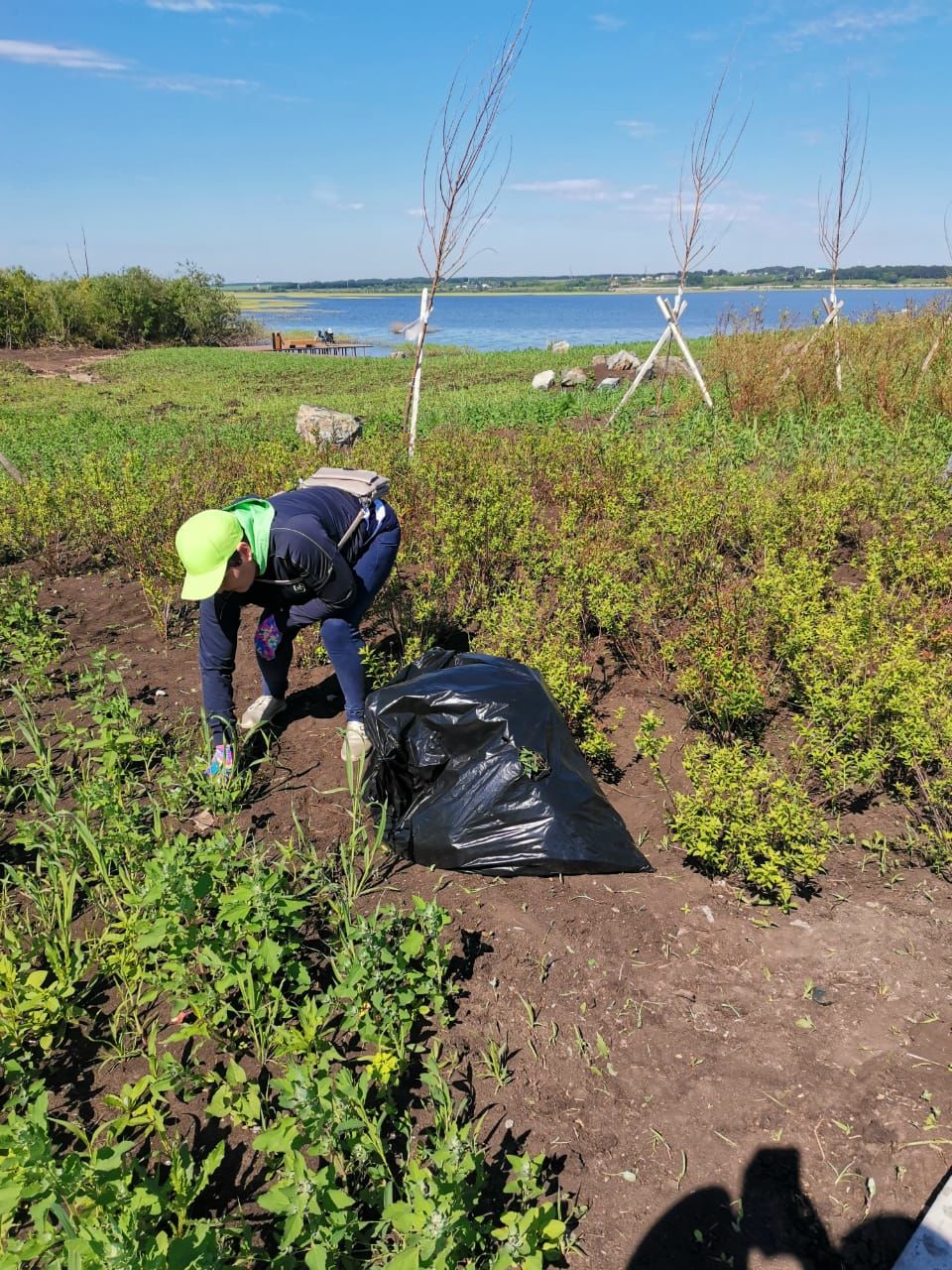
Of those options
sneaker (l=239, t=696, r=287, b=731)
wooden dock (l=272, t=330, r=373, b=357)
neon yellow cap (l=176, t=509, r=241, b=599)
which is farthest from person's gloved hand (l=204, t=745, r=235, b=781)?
wooden dock (l=272, t=330, r=373, b=357)

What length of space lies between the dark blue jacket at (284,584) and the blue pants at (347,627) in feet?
0.15

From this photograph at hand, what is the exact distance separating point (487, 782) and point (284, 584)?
1105mm

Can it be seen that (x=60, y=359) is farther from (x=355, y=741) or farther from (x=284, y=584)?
(x=355, y=741)

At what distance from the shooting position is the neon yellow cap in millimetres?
2473

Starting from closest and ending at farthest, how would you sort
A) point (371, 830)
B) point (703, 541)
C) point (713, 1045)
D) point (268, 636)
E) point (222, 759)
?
point (713, 1045)
point (371, 830)
point (222, 759)
point (268, 636)
point (703, 541)

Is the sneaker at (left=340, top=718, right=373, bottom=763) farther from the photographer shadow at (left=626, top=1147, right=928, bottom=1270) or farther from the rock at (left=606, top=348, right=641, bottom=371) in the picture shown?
the rock at (left=606, top=348, right=641, bottom=371)

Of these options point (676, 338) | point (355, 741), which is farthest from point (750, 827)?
point (676, 338)

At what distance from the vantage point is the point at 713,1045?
194 cm

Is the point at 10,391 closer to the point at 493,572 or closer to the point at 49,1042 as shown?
the point at 493,572

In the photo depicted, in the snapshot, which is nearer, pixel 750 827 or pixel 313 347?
pixel 750 827

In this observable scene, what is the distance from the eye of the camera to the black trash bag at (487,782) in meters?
2.45

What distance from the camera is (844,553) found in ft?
16.2

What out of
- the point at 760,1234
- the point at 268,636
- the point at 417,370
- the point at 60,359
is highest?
the point at 60,359

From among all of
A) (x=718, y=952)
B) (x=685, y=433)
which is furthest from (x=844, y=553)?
(x=718, y=952)
